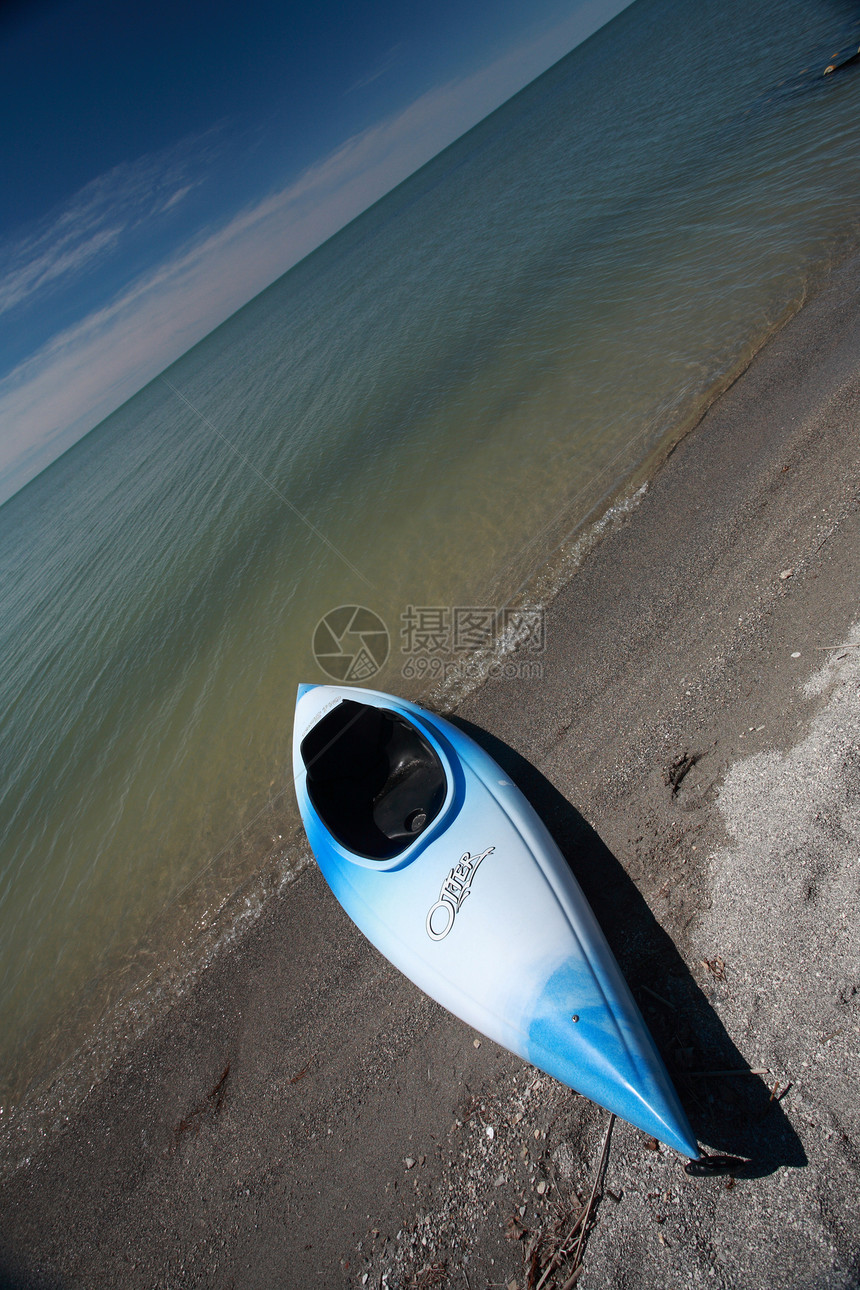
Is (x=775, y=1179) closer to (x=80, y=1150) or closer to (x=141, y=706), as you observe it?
(x=80, y=1150)

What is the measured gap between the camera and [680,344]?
1030 centimetres

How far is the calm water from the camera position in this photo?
7.37 meters

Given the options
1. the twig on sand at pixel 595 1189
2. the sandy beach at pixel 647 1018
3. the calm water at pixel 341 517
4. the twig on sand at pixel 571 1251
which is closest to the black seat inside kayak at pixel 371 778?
the sandy beach at pixel 647 1018

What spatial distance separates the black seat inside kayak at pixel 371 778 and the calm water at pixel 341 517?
1196 mm

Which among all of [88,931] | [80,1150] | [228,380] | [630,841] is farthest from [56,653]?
[228,380]

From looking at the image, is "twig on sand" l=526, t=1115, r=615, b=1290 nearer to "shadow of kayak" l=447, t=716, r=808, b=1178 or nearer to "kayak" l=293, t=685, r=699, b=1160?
"kayak" l=293, t=685, r=699, b=1160

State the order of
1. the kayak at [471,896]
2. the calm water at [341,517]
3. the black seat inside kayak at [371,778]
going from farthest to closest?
the calm water at [341,517] → the black seat inside kayak at [371,778] → the kayak at [471,896]

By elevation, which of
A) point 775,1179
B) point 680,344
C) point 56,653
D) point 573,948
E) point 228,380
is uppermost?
point 228,380

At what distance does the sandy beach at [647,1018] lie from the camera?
3.24 meters

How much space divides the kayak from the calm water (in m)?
1.44

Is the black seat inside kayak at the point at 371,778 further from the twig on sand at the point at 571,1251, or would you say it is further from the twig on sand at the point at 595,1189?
the twig on sand at the point at 571,1251

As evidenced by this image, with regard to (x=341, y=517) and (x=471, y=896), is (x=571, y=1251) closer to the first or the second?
(x=471, y=896)

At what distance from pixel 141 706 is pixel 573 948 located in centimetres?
921

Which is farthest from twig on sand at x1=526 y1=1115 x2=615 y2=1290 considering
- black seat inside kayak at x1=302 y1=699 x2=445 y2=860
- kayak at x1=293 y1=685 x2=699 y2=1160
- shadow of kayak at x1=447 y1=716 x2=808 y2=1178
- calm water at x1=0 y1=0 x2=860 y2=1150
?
calm water at x1=0 y1=0 x2=860 y2=1150
